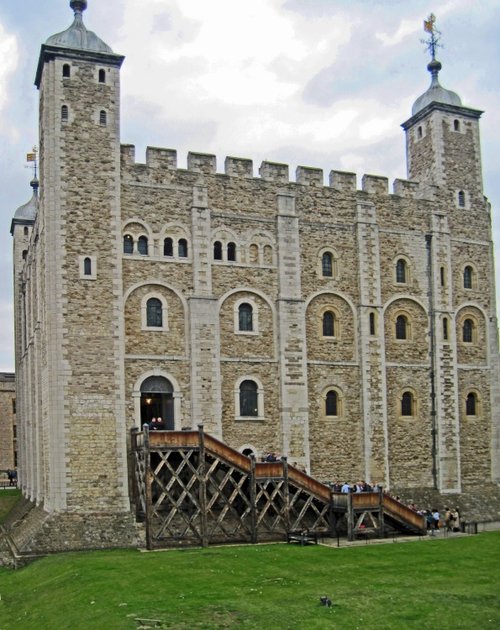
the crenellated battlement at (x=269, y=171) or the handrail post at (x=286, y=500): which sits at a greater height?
the crenellated battlement at (x=269, y=171)

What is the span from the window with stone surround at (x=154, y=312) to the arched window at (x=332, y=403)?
7734mm

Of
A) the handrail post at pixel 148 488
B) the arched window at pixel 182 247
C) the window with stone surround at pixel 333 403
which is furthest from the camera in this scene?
the window with stone surround at pixel 333 403

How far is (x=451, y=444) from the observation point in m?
37.2

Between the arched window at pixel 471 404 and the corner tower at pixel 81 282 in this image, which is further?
the arched window at pixel 471 404

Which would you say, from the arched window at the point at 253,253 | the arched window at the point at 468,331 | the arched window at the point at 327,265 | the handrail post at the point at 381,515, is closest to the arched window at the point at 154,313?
the arched window at the point at 253,253

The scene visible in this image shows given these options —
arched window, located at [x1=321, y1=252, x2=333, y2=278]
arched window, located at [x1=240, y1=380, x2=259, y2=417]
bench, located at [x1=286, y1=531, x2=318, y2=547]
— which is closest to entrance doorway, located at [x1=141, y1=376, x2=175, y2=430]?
arched window, located at [x1=240, y1=380, x2=259, y2=417]

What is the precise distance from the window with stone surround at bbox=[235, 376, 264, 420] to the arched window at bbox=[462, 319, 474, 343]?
10797mm

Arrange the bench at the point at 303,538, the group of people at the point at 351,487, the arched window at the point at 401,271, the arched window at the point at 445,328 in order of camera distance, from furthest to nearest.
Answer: the arched window at the point at 445,328 → the arched window at the point at 401,271 → the group of people at the point at 351,487 → the bench at the point at 303,538

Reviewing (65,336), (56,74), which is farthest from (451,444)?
(56,74)

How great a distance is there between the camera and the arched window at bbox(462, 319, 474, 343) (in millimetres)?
38959

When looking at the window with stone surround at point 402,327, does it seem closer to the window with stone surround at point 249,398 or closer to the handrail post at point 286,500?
the window with stone surround at point 249,398

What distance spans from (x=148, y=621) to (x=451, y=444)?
21.7m

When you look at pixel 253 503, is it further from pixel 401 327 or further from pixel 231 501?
pixel 401 327

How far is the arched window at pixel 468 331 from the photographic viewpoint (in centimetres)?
3896
